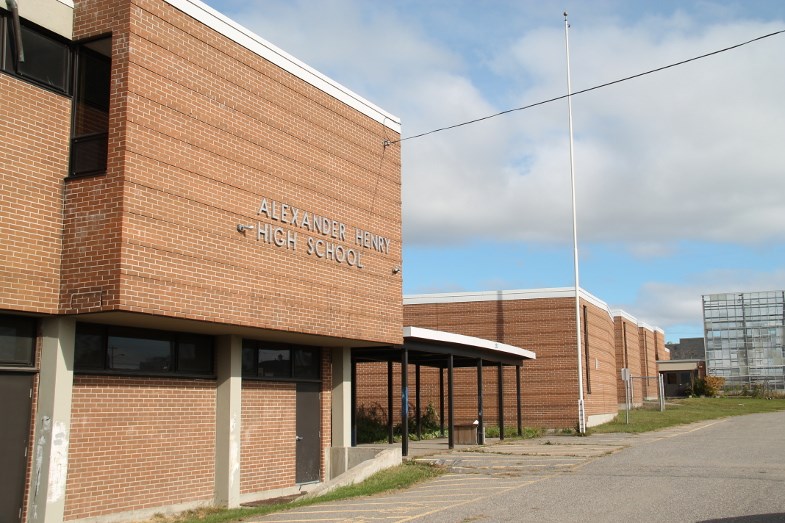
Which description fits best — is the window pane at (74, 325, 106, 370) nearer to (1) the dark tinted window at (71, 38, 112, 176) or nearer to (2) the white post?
(2) the white post

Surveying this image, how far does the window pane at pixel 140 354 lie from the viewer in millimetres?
14203

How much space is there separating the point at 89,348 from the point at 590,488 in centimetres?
927

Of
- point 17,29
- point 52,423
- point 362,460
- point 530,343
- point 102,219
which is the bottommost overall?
point 362,460

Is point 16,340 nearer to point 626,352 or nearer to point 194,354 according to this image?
point 194,354

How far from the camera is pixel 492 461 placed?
2108 centimetres

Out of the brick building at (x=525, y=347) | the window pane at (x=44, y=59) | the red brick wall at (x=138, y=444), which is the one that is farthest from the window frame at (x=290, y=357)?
the brick building at (x=525, y=347)

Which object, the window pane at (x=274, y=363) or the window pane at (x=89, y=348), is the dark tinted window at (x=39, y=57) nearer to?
the window pane at (x=89, y=348)

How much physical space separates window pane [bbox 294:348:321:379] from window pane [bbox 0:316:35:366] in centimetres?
709

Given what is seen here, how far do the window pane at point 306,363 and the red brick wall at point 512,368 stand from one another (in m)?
17.9

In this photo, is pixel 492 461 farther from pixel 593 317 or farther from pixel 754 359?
pixel 754 359

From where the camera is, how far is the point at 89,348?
13.7 m

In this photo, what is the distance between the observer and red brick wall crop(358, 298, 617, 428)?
3669 cm

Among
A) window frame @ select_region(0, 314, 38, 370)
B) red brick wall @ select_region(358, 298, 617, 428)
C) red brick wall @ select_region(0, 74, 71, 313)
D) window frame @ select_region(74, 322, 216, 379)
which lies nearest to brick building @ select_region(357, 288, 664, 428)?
red brick wall @ select_region(358, 298, 617, 428)

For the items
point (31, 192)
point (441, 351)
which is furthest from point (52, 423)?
point (441, 351)
